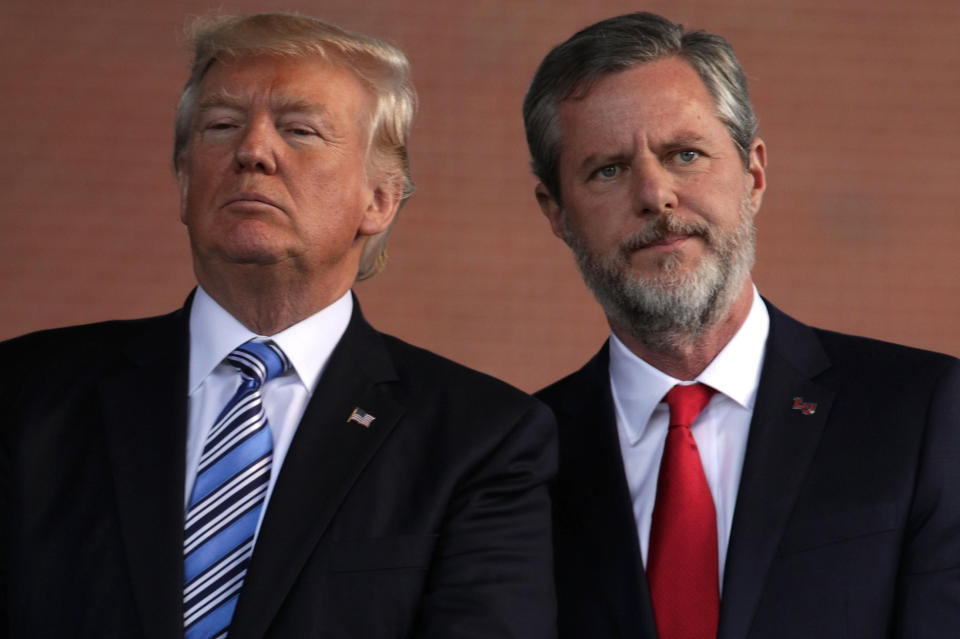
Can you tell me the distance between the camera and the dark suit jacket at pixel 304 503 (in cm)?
186

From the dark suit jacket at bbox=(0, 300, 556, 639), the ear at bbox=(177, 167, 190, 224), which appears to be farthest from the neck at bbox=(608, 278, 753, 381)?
the ear at bbox=(177, 167, 190, 224)

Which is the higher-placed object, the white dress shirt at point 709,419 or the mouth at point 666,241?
the mouth at point 666,241

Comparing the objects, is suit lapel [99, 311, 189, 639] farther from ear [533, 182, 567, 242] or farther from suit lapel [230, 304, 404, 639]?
ear [533, 182, 567, 242]

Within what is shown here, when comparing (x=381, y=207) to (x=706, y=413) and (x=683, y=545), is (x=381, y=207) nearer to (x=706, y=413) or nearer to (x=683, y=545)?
(x=706, y=413)

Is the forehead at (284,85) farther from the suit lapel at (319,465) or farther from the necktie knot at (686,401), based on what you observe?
the necktie knot at (686,401)

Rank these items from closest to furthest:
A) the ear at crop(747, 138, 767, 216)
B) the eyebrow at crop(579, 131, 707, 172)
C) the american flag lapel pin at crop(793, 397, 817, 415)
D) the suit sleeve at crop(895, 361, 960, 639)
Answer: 1. the suit sleeve at crop(895, 361, 960, 639)
2. the american flag lapel pin at crop(793, 397, 817, 415)
3. the eyebrow at crop(579, 131, 707, 172)
4. the ear at crop(747, 138, 767, 216)

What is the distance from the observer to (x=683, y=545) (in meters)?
2.18

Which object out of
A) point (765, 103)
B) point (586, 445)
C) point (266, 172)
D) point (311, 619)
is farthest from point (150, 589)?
point (765, 103)

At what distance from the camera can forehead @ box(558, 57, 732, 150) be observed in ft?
7.72

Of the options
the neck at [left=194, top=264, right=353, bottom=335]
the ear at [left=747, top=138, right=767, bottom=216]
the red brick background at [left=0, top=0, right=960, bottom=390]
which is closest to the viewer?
the neck at [left=194, top=264, right=353, bottom=335]

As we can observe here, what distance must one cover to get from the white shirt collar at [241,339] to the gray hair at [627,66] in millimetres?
596

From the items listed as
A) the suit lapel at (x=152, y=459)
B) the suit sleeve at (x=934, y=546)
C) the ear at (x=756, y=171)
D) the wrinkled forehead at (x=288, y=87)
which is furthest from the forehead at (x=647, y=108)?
the suit lapel at (x=152, y=459)

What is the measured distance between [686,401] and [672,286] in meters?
0.20

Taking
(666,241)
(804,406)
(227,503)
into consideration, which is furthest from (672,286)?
(227,503)
